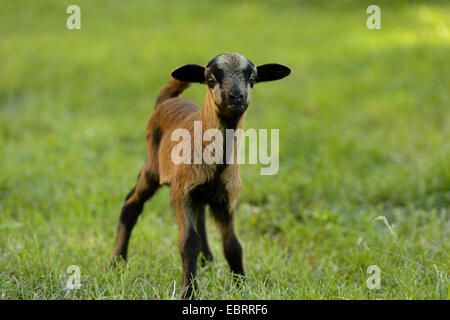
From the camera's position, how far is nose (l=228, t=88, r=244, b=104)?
3012 mm

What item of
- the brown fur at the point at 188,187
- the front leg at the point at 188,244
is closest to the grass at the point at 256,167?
the front leg at the point at 188,244

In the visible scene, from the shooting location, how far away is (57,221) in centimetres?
543

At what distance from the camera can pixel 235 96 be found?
301 cm

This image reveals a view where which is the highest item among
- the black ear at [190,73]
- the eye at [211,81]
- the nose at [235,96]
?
the black ear at [190,73]

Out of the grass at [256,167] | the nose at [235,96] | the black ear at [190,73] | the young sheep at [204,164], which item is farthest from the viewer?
the grass at [256,167]

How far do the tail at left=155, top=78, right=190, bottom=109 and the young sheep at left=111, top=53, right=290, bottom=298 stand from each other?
0.23 m

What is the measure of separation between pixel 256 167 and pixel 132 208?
306cm

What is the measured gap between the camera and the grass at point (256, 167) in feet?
13.1

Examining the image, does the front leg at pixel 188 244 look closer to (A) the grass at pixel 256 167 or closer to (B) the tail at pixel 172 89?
(A) the grass at pixel 256 167

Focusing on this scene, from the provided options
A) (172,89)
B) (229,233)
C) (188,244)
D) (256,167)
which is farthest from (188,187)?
(256,167)

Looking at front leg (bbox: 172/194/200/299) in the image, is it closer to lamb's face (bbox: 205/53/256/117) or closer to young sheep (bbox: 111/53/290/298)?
young sheep (bbox: 111/53/290/298)

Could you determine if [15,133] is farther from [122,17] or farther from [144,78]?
[122,17]

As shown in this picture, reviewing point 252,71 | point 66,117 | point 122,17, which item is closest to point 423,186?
point 252,71

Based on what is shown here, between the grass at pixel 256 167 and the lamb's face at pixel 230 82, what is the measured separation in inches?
48.9
